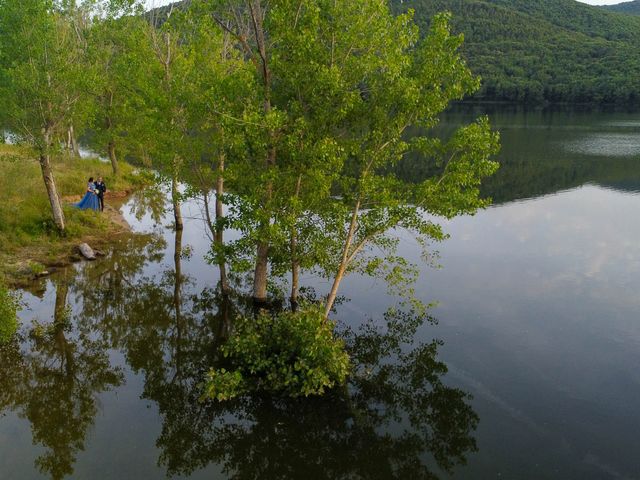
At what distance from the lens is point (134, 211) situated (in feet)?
157

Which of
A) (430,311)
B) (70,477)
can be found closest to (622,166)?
(430,311)

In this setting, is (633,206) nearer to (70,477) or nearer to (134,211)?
(134,211)

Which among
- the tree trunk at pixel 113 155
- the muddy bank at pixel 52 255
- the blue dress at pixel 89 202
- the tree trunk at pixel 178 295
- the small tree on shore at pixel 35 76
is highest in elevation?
the small tree on shore at pixel 35 76

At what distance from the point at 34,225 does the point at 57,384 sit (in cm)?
1783

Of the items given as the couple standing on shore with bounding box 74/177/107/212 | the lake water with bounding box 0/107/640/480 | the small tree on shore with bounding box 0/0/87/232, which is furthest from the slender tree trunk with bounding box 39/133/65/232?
the lake water with bounding box 0/107/640/480

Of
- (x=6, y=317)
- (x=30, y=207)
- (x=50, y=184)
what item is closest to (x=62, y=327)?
(x=6, y=317)

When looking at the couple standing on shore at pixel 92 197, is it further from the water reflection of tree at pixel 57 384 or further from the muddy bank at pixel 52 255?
the water reflection of tree at pixel 57 384

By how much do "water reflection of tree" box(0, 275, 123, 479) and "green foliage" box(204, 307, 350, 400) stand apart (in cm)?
454

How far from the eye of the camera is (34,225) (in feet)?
111

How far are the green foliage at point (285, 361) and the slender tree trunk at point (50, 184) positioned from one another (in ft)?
64.8

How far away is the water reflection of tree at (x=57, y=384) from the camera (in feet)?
54.3

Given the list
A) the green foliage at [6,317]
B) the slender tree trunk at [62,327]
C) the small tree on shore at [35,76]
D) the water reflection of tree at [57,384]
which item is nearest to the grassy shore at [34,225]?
the small tree on shore at [35,76]

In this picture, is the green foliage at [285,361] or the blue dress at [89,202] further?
the blue dress at [89,202]

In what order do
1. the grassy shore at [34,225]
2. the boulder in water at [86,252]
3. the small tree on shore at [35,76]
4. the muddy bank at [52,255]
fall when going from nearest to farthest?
1. the muddy bank at [52,255]
2. the small tree on shore at [35,76]
3. the grassy shore at [34,225]
4. the boulder in water at [86,252]
